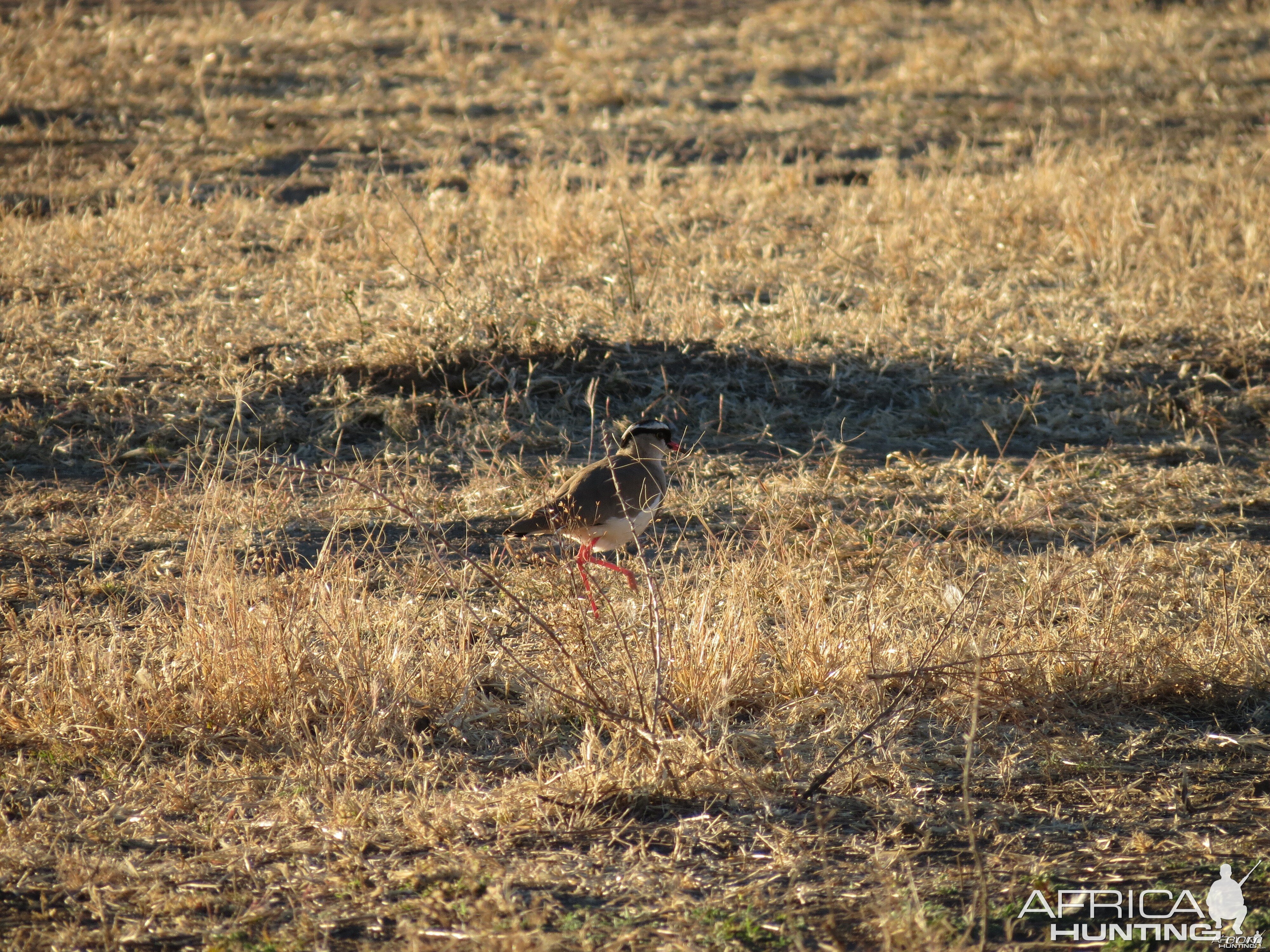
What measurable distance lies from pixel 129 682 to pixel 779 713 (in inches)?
92.4

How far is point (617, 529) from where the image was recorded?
556cm

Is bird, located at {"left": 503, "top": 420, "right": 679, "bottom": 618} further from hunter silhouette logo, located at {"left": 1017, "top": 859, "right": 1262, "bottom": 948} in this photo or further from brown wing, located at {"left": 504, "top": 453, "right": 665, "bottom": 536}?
hunter silhouette logo, located at {"left": 1017, "top": 859, "right": 1262, "bottom": 948}

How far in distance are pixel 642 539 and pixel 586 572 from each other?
0.67 meters

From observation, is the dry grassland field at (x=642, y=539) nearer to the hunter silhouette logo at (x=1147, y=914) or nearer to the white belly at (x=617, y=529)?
the hunter silhouette logo at (x=1147, y=914)

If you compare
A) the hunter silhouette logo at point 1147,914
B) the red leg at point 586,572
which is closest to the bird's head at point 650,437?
the red leg at point 586,572

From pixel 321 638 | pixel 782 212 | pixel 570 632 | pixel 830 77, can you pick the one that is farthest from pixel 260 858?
pixel 830 77

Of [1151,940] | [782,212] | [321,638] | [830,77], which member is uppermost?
[830,77]

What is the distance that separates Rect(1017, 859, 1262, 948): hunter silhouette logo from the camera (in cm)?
314

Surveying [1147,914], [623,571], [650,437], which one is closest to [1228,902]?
[1147,914]

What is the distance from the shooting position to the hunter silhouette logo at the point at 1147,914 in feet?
10.3

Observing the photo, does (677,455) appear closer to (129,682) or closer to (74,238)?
(129,682)

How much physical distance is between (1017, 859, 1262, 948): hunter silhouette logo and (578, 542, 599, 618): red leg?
186cm

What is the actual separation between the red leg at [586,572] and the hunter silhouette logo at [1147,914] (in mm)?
1861

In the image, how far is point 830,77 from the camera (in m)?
17.4
